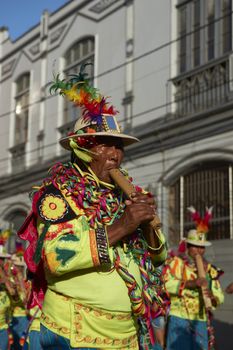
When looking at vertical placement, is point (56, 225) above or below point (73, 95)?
below

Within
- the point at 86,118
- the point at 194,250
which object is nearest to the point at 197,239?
the point at 194,250

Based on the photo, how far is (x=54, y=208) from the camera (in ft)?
9.56

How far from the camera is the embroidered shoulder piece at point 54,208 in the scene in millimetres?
2881

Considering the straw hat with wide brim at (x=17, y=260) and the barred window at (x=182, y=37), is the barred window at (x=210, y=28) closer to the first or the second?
the barred window at (x=182, y=37)

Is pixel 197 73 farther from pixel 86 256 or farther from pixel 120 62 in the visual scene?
pixel 86 256

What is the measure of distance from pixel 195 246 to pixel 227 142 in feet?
12.2

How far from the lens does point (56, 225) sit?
2863 millimetres

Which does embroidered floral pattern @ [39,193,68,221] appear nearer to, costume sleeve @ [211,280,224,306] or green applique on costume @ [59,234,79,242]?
green applique on costume @ [59,234,79,242]

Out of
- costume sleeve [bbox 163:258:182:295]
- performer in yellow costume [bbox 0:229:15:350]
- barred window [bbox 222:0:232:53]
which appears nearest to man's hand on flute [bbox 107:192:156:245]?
costume sleeve [bbox 163:258:182:295]

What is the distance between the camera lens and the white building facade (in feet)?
38.5

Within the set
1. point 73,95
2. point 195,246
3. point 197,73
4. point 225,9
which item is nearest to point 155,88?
point 197,73

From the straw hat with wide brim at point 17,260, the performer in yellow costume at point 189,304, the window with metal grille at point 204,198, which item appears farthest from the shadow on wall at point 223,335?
the straw hat with wide brim at point 17,260

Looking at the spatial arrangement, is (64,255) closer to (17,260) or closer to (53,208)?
(53,208)

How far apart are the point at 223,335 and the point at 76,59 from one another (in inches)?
362
